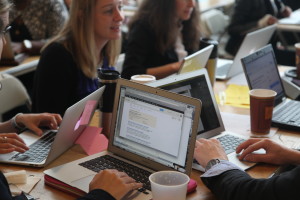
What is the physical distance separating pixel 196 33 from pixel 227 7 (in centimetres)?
313

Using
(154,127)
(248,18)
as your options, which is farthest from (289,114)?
(248,18)

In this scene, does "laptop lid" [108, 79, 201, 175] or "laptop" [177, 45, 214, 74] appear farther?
"laptop" [177, 45, 214, 74]

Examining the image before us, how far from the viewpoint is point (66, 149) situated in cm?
175

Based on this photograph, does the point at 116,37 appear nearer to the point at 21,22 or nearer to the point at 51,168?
the point at 51,168

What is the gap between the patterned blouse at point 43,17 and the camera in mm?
3584

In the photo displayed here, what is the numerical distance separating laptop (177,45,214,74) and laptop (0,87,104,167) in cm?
43

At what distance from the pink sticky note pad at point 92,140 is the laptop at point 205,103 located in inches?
12.1

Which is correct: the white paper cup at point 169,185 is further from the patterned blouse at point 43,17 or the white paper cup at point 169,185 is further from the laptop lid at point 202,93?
the patterned blouse at point 43,17

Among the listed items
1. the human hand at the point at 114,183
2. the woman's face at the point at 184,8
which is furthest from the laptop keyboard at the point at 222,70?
the human hand at the point at 114,183

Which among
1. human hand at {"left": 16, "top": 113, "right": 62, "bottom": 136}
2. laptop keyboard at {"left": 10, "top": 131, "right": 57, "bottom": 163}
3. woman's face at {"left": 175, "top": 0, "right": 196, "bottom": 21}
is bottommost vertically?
laptop keyboard at {"left": 10, "top": 131, "right": 57, "bottom": 163}

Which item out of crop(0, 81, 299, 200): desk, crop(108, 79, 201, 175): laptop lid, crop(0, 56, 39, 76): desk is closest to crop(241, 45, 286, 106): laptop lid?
crop(0, 81, 299, 200): desk

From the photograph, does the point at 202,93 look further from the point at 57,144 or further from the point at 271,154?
the point at 57,144

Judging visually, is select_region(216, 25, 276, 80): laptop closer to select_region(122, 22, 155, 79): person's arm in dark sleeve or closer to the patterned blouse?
select_region(122, 22, 155, 79): person's arm in dark sleeve

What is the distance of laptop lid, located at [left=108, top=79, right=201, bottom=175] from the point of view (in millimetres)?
1448
